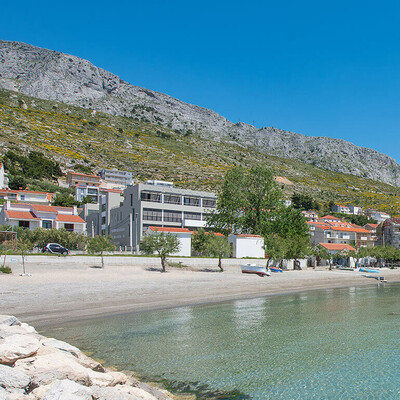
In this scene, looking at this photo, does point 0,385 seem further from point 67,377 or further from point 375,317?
point 375,317

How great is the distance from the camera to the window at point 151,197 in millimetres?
77731

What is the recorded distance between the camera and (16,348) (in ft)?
36.0

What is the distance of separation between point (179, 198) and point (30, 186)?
56.3 m

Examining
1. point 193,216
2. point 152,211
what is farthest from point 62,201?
point 193,216

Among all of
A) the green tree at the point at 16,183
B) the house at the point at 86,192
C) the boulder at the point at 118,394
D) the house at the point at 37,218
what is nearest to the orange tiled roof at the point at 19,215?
the house at the point at 37,218

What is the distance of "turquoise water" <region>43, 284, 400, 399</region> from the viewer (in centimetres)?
1276

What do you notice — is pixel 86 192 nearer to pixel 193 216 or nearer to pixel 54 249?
pixel 193 216

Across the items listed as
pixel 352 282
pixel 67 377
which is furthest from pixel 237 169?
pixel 67 377

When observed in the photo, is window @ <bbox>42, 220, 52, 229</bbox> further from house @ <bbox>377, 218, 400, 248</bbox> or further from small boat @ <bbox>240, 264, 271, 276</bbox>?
house @ <bbox>377, 218, 400, 248</bbox>

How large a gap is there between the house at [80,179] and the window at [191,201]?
6106 centimetres

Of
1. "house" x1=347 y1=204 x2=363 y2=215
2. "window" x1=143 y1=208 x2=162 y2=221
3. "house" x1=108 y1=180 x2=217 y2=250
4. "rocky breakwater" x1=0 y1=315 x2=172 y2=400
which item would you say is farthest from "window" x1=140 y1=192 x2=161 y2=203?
"house" x1=347 y1=204 x2=363 y2=215

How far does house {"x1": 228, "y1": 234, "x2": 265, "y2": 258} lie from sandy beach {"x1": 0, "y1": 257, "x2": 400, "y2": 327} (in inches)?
363

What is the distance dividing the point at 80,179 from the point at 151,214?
219 feet

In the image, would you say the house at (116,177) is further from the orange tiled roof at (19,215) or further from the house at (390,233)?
the house at (390,233)
